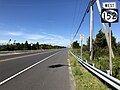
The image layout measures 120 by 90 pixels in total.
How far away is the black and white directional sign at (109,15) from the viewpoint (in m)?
9.02

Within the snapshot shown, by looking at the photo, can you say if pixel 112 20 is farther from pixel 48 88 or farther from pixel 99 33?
pixel 99 33

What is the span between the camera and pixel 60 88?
8.66 metres

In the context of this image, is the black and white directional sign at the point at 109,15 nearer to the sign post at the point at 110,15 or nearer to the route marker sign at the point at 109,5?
the sign post at the point at 110,15

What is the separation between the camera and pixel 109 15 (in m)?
9.12

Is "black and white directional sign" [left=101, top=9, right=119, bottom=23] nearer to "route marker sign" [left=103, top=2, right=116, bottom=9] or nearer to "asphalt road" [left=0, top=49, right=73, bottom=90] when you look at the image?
"route marker sign" [left=103, top=2, right=116, bottom=9]

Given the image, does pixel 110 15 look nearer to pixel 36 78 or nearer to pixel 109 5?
pixel 109 5

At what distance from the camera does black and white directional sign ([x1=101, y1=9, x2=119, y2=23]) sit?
9.02 metres

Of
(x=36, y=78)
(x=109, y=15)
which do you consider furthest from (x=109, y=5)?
(x=36, y=78)

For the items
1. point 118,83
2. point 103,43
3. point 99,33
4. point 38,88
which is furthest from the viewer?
point 99,33

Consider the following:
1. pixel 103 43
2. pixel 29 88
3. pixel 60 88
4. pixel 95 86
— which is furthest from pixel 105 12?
pixel 103 43

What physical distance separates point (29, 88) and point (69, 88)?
1625 millimetres

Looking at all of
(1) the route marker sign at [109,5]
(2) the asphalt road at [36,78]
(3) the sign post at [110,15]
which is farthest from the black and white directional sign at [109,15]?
(2) the asphalt road at [36,78]

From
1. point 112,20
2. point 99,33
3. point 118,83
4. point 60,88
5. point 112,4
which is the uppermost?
point 99,33

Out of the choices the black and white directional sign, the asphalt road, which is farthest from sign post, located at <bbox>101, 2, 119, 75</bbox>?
the asphalt road
